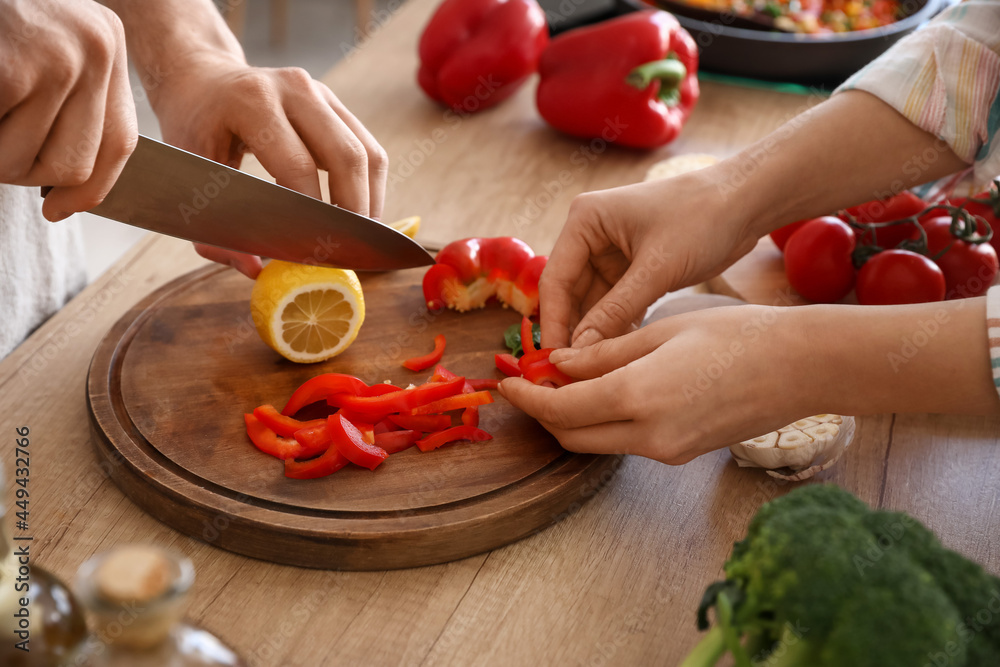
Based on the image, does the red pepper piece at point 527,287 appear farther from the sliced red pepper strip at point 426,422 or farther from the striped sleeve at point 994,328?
the striped sleeve at point 994,328

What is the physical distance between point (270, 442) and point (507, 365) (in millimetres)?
407

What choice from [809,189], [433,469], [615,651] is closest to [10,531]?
[433,469]

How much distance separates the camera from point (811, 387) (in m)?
1.06

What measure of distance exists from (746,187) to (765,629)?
859 mm

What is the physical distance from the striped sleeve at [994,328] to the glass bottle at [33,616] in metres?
1.04

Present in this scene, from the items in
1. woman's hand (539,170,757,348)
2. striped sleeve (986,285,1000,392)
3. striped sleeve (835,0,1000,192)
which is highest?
striped sleeve (835,0,1000,192)

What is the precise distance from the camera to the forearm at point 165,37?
1443mm

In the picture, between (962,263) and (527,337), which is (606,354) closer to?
(527,337)

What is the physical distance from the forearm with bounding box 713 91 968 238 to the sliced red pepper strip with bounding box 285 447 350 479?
0.78 meters

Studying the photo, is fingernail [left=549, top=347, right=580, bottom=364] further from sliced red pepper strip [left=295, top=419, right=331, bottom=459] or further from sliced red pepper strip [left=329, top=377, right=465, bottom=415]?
sliced red pepper strip [left=295, top=419, right=331, bottom=459]

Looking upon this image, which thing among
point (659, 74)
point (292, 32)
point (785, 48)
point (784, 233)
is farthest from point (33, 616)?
point (292, 32)

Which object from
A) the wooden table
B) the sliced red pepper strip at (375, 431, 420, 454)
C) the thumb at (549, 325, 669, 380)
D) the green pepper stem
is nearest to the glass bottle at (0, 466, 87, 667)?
the wooden table

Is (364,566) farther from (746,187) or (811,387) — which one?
(746,187)

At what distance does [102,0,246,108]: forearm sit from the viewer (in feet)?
4.74
